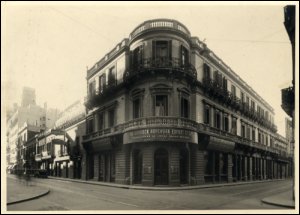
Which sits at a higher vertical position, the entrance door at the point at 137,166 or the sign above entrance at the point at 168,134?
the sign above entrance at the point at 168,134

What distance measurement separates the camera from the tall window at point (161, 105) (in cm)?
1913

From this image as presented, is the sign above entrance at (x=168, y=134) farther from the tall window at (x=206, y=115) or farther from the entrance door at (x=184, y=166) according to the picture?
the tall window at (x=206, y=115)

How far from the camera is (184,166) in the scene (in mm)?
19141

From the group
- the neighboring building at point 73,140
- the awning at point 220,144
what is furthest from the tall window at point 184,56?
the neighboring building at point 73,140

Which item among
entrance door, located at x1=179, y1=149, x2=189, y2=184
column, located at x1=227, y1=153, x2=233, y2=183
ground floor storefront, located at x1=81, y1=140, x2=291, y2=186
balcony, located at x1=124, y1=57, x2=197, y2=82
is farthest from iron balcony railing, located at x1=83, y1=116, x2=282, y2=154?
balcony, located at x1=124, y1=57, x2=197, y2=82

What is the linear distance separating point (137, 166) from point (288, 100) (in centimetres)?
982

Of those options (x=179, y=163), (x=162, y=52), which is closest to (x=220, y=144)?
(x=179, y=163)

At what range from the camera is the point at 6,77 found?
36.6 feet

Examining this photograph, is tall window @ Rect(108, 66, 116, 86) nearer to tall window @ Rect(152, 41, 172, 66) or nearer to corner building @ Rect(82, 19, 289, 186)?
corner building @ Rect(82, 19, 289, 186)

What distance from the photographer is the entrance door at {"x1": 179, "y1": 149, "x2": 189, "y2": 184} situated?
19.0 metres

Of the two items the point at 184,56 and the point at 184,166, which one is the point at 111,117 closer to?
the point at 184,166

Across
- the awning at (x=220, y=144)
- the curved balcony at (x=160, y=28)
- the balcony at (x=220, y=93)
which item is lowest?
the awning at (x=220, y=144)

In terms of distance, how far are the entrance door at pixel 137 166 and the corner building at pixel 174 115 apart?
0.19 ft

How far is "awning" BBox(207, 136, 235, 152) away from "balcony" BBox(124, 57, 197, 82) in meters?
3.85
